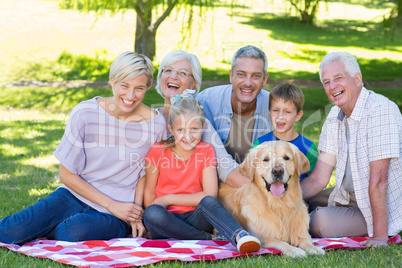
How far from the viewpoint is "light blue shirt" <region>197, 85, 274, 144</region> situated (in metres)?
4.70

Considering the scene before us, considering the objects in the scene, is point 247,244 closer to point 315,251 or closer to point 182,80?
point 315,251

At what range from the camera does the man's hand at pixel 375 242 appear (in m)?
3.50

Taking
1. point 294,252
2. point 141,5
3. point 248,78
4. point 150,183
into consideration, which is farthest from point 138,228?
point 141,5

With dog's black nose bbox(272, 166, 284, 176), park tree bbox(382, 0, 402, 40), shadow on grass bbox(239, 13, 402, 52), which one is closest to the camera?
dog's black nose bbox(272, 166, 284, 176)

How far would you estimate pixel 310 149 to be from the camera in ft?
13.8

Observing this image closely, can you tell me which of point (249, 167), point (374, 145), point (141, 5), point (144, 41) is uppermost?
point (141, 5)

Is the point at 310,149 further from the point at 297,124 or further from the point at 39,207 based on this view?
the point at 297,124

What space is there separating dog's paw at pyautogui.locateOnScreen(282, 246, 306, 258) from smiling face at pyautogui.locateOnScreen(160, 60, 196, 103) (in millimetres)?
1793

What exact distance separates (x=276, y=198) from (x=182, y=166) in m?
0.87

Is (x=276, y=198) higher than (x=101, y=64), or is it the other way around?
(x=101, y=64)

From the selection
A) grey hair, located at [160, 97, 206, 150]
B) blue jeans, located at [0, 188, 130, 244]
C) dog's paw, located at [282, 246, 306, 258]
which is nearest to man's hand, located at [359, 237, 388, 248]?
dog's paw, located at [282, 246, 306, 258]

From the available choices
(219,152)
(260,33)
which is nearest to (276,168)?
(219,152)

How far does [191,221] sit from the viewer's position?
12.3ft

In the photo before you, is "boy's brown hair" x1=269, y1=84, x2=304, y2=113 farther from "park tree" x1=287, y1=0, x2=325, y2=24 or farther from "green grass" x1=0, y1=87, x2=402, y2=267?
"park tree" x1=287, y1=0, x2=325, y2=24
